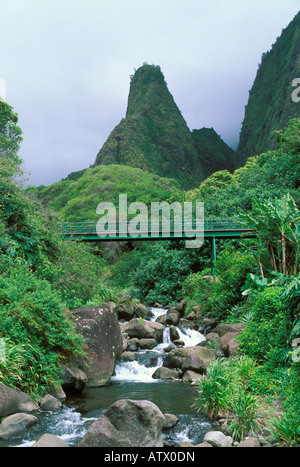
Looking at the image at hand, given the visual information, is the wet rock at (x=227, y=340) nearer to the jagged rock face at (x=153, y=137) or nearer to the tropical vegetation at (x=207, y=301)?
the tropical vegetation at (x=207, y=301)

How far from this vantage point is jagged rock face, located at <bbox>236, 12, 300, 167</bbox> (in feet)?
181

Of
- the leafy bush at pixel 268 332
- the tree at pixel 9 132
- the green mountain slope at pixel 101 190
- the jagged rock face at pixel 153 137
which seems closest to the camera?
the leafy bush at pixel 268 332

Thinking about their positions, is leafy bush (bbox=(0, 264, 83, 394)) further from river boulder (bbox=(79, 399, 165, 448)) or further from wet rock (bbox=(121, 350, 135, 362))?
wet rock (bbox=(121, 350, 135, 362))

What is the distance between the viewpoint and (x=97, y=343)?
1048cm

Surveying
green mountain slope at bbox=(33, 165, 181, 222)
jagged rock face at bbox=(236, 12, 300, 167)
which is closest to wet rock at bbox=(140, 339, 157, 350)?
green mountain slope at bbox=(33, 165, 181, 222)

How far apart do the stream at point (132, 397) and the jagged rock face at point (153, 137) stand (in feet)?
193

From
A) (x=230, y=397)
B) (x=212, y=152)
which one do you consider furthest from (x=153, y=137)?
(x=230, y=397)

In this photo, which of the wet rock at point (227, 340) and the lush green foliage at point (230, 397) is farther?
the wet rock at point (227, 340)

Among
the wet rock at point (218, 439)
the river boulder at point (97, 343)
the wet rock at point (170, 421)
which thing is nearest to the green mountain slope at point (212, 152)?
the river boulder at point (97, 343)

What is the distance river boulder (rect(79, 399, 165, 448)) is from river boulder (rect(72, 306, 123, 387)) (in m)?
3.65

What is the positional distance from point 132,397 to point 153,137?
240ft

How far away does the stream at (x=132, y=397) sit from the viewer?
22.5 ft
